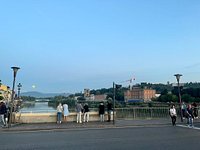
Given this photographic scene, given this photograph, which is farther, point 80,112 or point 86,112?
point 86,112

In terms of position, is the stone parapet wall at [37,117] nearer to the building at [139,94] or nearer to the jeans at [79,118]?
the jeans at [79,118]

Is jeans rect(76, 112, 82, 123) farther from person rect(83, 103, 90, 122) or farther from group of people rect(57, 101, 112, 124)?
person rect(83, 103, 90, 122)

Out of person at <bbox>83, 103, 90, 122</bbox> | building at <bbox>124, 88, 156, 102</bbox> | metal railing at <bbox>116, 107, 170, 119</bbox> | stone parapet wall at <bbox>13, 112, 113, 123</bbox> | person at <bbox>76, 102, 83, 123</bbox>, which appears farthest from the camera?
building at <bbox>124, 88, 156, 102</bbox>

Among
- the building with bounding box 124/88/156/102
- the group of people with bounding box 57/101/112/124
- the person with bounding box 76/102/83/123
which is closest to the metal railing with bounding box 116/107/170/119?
the group of people with bounding box 57/101/112/124

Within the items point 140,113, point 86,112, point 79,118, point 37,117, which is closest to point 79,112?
point 79,118

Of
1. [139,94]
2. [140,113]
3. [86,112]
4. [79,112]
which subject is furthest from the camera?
[139,94]

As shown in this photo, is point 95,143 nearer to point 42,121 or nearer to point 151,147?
point 151,147

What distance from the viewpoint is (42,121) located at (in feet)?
74.0

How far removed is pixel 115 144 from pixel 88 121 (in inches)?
469

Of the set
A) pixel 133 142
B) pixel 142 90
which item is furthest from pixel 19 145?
pixel 142 90

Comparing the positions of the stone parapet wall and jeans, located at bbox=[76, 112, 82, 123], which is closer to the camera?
the stone parapet wall

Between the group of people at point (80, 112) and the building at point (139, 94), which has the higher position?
the building at point (139, 94)

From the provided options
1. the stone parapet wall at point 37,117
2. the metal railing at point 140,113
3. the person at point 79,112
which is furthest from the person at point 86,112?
the metal railing at point 140,113

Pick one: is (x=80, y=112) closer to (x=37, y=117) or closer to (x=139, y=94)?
(x=37, y=117)
